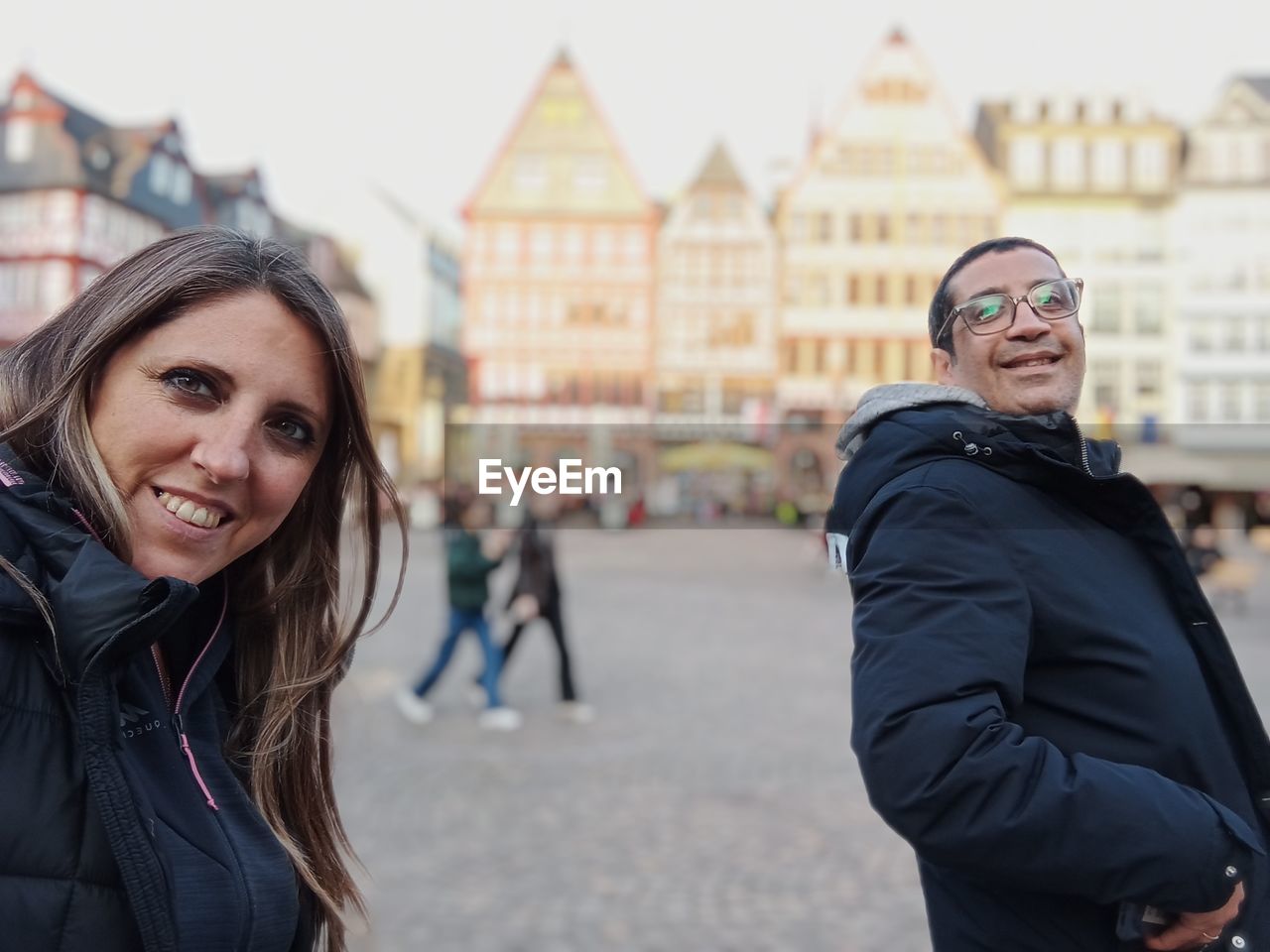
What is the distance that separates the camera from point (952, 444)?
125 centimetres

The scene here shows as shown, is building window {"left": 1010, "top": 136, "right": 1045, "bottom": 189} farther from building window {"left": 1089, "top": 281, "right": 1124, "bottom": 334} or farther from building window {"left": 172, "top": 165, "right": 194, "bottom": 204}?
building window {"left": 172, "top": 165, "right": 194, "bottom": 204}

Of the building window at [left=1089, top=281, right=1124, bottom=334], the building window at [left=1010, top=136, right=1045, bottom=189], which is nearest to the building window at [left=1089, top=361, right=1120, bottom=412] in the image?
the building window at [left=1089, top=281, right=1124, bottom=334]

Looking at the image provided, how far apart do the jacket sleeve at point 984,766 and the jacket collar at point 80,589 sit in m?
0.69

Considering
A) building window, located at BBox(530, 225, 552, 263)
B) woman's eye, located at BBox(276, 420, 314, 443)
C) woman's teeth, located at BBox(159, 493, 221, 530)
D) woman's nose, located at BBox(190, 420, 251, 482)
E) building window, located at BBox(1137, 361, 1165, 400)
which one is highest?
building window, located at BBox(530, 225, 552, 263)

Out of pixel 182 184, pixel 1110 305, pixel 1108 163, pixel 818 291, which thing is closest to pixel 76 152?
pixel 182 184

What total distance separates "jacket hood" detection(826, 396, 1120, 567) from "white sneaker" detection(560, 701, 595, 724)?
20.1 feet

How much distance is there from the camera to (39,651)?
1067mm

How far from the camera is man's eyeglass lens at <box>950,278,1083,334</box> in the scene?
120 cm

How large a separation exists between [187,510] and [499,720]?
6084 millimetres

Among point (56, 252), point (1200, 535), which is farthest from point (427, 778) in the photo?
point (56, 252)

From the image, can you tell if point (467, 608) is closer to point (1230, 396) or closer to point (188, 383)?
point (188, 383)

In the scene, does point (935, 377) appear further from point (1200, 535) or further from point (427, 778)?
point (1200, 535)

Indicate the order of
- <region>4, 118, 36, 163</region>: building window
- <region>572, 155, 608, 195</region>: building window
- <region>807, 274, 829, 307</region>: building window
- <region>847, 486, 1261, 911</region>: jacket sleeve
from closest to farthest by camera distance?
<region>847, 486, 1261, 911</region>: jacket sleeve < <region>4, 118, 36, 163</region>: building window < <region>807, 274, 829, 307</region>: building window < <region>572, 155, 608, 195</region>: building window

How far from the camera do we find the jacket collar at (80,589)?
1.05m
